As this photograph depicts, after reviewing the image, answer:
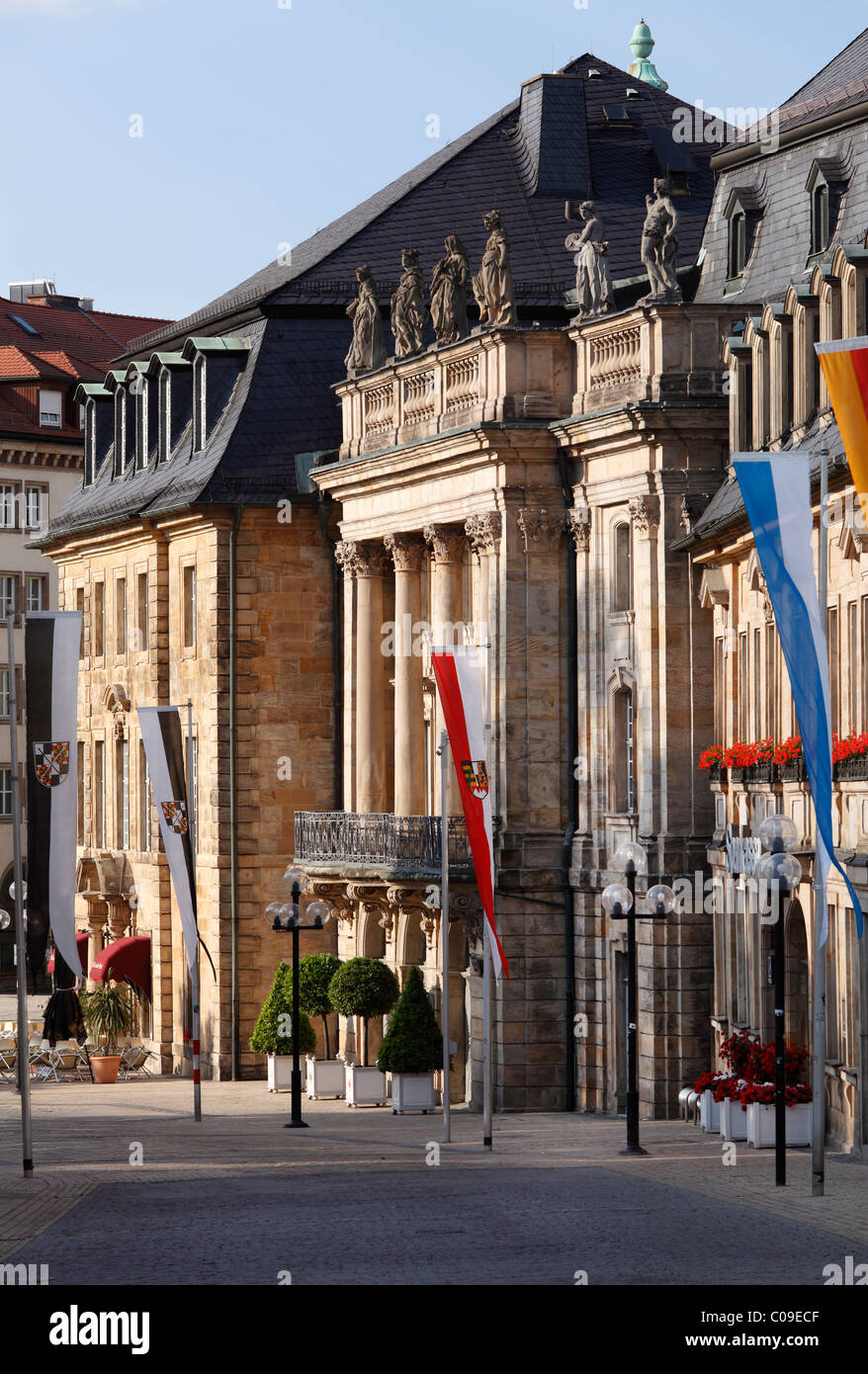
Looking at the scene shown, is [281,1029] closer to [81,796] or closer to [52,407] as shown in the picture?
[81,796]

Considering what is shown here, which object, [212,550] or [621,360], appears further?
[212,550]

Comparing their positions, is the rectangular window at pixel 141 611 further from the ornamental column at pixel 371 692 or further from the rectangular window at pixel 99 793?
the ornamental column at pixel 371 692

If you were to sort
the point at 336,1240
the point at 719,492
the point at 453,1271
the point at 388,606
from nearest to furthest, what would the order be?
the point at 453,1271
the point at 336,1240
the point at 719,492
the point at 388,606

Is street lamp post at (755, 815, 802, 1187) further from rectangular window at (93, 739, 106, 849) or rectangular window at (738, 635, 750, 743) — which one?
rectangular window at (93, 739, 106, 849)

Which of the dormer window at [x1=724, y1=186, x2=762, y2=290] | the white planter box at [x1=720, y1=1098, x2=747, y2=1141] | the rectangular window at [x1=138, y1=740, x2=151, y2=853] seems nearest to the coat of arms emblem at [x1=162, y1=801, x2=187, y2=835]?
the white planter box at [x1=720, y1=1098, x2=747, y2=1141]

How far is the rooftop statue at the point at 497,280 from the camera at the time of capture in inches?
1940

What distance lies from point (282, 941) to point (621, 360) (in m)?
17.8

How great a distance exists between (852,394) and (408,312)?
91.8ft

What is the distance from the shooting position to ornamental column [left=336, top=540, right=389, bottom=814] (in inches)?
2205

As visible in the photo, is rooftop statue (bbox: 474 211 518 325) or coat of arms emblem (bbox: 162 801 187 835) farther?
rooftop statue (bbox: 474 211 518 325)

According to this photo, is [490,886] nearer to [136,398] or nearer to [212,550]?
[212,550]

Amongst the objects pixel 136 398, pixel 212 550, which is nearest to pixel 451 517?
pixel 212 550

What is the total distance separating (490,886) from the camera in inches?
1577

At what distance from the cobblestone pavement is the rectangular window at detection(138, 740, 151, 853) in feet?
70.0
